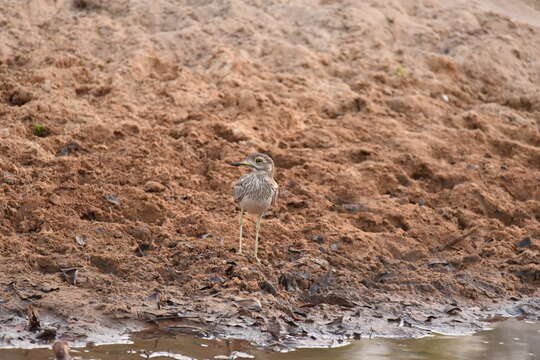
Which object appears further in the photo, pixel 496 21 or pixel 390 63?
pixel 496 21

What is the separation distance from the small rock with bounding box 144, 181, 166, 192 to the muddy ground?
3 centimetres

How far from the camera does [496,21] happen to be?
14.4 meters

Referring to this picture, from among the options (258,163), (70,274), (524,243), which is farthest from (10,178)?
(524,243)

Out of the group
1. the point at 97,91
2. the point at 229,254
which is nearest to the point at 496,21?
the point at 97,91

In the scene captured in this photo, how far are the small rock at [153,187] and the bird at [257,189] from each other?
1102 mm

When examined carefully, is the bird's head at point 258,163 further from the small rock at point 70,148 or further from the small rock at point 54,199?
the small rock at point 70,148

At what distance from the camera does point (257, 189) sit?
8.30m

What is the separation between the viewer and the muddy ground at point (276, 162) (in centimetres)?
784

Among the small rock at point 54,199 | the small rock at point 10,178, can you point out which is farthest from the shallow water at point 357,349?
the small rock at point 10,178

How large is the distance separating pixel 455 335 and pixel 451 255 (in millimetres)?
1579

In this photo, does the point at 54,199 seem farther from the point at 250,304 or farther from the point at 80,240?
the point at 250,304

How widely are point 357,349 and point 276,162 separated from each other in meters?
3.54

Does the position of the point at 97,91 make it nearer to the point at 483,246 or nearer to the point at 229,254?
the point at 229,254

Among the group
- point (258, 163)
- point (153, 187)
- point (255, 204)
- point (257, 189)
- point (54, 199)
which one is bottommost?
point (54, 199)
